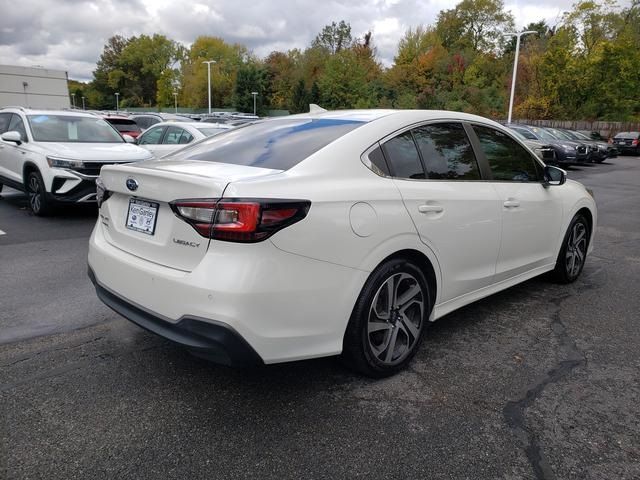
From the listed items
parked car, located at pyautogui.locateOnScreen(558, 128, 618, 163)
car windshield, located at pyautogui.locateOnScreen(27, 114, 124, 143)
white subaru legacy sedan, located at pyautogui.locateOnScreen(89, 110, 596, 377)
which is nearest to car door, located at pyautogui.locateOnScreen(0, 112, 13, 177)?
car windshield, located at pyautogui.locateOnScreen(27, 114, 124, 143)

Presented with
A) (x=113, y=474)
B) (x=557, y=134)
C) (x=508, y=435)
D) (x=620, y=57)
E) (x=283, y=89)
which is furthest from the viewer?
(x=283, y=89)

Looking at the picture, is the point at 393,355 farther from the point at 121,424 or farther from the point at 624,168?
the point at 624,168

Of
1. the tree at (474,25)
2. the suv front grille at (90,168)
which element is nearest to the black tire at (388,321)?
the suv front grille at (90,168)

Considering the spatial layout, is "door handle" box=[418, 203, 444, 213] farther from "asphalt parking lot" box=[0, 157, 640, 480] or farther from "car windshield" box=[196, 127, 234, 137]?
"car windshield" box=[196, 127, 234, 137]

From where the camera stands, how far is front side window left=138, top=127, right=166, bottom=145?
1041cm

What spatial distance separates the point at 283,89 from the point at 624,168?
5562 centimetres

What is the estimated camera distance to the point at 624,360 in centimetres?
346

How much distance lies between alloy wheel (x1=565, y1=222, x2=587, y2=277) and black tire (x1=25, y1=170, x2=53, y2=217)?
6936 mm

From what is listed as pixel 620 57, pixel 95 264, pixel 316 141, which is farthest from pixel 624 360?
pixel 620 57

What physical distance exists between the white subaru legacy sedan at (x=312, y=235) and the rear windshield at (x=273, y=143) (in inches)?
0.6

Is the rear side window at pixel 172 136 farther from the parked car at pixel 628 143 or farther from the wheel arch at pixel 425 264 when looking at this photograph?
the parked car at pixel 628 143

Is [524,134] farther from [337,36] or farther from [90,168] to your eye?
[337,36]

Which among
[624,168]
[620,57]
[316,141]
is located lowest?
[624,168]

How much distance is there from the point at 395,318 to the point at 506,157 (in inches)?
72.0
